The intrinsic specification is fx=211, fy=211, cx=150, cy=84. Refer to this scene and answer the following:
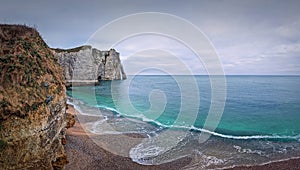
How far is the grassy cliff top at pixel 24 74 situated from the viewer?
790cm

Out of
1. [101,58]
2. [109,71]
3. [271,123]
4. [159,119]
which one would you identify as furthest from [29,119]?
[109,71]

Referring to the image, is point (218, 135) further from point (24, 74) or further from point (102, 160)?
point (24, 74)

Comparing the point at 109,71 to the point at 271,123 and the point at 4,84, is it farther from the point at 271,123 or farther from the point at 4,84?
the point at 4,84

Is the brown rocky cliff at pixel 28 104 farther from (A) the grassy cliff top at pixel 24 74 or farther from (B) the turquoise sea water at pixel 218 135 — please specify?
(B) the turquoise sea water at pixel 218 135

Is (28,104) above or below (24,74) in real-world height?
below

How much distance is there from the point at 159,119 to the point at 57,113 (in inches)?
758

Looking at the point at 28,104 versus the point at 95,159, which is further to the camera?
the point at 95,159

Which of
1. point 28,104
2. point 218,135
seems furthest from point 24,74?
point 218,135

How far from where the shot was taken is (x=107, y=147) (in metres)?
16.0

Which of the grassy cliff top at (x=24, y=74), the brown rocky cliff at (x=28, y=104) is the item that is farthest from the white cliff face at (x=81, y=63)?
the brown rocky cliff at (x=28, y=104)

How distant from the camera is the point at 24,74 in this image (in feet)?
28.7

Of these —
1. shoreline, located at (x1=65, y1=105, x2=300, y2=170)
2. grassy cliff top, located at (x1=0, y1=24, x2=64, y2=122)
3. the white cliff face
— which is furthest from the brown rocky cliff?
the white cliff face

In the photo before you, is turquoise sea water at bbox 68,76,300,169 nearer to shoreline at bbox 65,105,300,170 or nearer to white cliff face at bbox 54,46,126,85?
shoreline at bbox 65,105,300,170

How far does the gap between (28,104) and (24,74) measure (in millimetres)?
1439
